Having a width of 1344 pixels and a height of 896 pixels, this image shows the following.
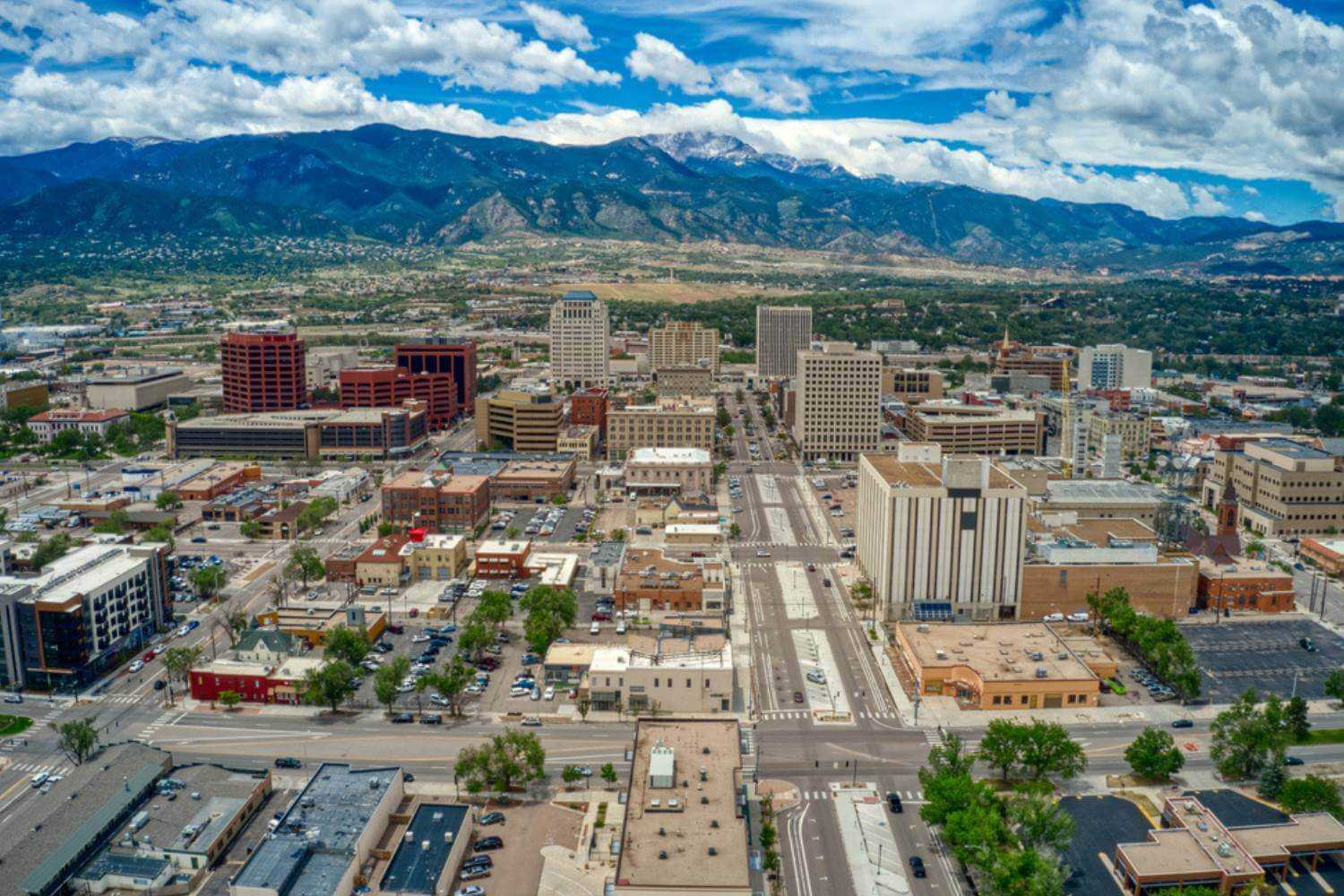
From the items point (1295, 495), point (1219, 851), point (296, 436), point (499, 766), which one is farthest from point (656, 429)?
point (1219, 851)

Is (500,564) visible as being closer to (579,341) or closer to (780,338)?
(579,341)

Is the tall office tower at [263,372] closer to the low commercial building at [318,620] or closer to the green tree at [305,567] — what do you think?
the green tree at [305,567]

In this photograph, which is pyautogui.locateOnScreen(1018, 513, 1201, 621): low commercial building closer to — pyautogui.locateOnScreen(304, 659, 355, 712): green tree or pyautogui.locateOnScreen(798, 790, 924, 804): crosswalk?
pyautogui.locateOnScreen(798, 790, 924, 804): crosswalk

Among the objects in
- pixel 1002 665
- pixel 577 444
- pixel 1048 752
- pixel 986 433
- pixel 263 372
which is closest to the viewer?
pixel 1048 752

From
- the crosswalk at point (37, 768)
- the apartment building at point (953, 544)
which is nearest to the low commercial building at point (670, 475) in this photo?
the apartment building at point (953, 544)

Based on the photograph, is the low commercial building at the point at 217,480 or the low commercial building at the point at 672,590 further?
the low commercial building at the point at 217,480

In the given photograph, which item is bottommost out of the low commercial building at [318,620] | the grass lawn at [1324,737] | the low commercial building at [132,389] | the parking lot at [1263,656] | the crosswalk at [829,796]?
the crosswalk at [829,796]
